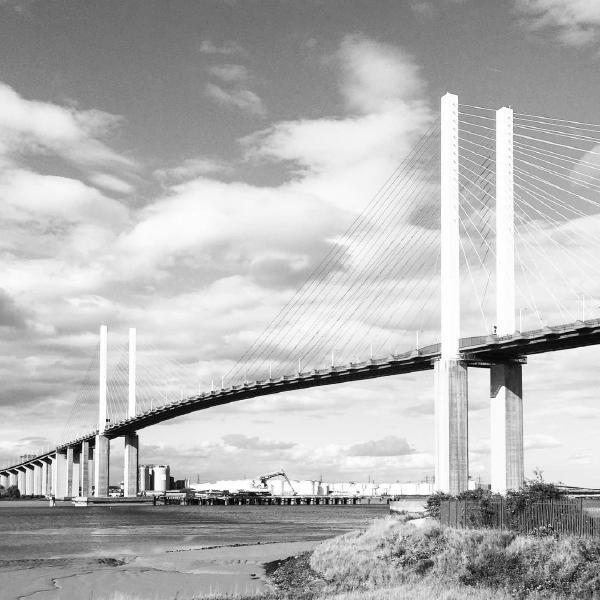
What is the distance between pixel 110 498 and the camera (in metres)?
159

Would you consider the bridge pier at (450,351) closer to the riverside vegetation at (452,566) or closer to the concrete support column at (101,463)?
the riverside vegetation at (452,566)

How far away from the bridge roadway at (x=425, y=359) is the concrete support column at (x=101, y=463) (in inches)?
1493

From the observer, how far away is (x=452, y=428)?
6769cm

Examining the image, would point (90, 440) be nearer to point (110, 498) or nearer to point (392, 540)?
point (110, 498)

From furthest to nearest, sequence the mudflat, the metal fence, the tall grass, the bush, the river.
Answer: the bush
the metal fence
the river
the mudflat
the tall grass

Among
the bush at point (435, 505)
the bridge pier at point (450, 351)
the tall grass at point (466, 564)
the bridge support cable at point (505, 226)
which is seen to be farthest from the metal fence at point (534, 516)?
the bridge pier at point (450, 351)

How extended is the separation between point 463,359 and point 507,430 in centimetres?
584

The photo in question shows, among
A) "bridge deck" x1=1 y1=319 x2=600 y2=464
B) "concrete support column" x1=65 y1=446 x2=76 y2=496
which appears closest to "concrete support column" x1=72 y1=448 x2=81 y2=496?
"concrete support column" x1=65 y1=446 x2=76 y2=496

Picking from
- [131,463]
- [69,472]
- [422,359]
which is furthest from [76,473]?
[422,359]

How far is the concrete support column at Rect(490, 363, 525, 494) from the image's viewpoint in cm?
6631

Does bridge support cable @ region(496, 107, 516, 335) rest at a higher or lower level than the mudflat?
higher

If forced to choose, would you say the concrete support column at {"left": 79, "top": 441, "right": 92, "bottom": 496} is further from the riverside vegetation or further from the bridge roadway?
the riverside vegetation

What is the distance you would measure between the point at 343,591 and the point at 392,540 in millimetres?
6900

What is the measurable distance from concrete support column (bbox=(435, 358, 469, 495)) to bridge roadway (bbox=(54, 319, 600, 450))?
1.53m
